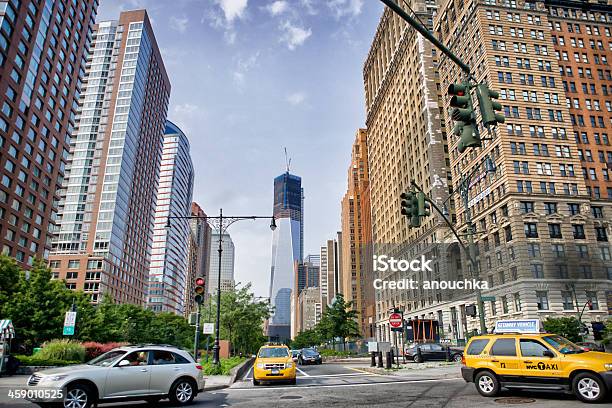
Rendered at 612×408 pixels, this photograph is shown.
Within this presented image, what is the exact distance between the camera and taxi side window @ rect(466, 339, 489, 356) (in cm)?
1303

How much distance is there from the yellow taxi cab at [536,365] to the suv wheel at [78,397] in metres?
10.3

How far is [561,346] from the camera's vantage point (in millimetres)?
11594

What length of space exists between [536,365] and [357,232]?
467ft

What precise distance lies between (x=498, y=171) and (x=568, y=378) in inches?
2094

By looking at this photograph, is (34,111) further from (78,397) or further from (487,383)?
(487,383)

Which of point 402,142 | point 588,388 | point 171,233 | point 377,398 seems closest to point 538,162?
point 402,142

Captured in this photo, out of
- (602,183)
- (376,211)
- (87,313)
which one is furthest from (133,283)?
(602,183)

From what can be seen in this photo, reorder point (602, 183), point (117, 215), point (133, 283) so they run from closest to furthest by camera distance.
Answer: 1. point (602, 183)
2. point (117, 215)
3. point (133, 283)

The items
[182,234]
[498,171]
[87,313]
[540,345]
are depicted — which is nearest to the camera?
[540,345]

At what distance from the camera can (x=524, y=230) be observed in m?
55.8

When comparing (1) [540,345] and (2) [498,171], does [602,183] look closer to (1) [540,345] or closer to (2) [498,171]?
(2) [498,171]

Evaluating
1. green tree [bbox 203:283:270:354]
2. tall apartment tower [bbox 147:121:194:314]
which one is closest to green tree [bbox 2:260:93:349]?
green tree [bbox 203:283:270:354]

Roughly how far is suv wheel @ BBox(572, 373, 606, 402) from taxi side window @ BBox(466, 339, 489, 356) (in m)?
2.60

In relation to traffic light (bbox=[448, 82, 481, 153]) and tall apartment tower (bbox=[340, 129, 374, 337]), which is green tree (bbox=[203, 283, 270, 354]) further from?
tall apartment tower (bbox=[340, 129, 374, 337])
